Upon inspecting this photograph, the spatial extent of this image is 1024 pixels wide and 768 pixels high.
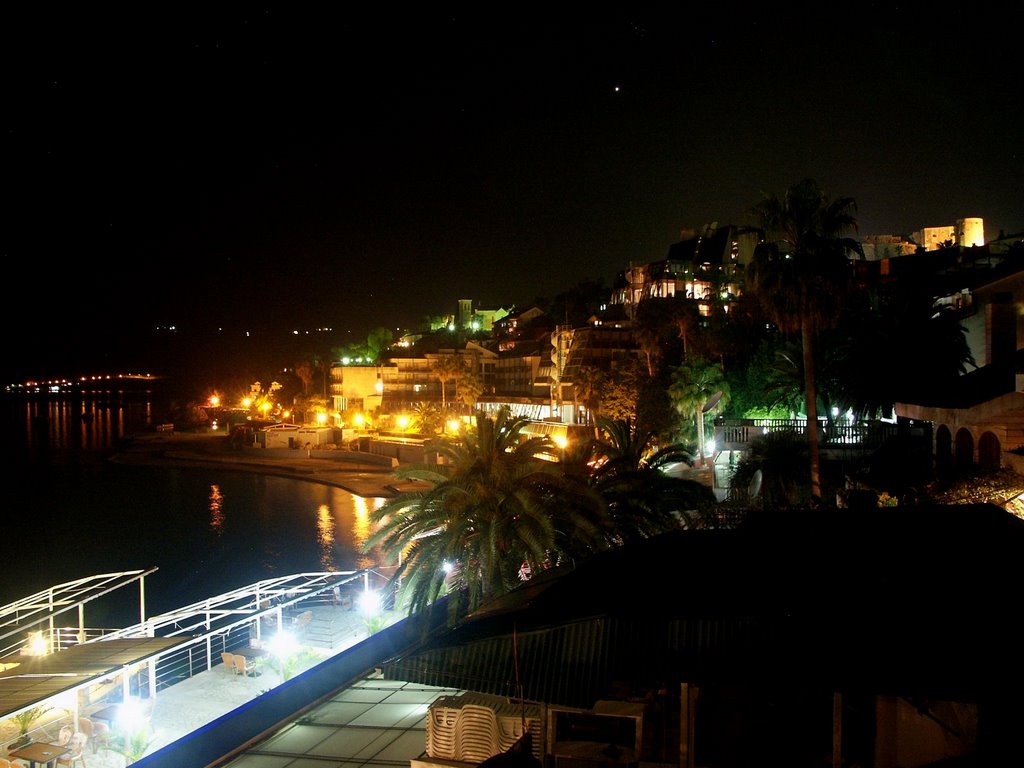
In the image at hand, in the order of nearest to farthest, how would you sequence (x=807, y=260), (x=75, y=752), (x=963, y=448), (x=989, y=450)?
(x=75, y=752), (x=989, y=450), (x=963, y=448), (x=807, y=260)

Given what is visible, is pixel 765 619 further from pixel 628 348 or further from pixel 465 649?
pixel 628 348

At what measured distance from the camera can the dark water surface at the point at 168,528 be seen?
33656 mm

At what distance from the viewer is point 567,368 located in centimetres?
6244

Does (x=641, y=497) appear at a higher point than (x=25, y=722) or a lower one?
higher

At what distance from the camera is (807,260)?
2117 centimetres

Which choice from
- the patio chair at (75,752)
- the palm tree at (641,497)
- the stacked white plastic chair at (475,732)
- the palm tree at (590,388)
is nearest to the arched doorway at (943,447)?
the palm tree at (641,497)

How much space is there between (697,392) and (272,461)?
45.4 metres

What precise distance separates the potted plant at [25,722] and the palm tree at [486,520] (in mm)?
6027

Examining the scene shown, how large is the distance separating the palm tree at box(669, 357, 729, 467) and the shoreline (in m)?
21.6

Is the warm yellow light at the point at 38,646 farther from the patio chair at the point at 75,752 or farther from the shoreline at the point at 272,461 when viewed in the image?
the shoreline at the point at 272,461

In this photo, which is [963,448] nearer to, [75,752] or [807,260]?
[807,260]

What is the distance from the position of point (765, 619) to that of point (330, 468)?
5918cm

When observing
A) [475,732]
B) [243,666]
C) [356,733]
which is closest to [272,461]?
[243,666]

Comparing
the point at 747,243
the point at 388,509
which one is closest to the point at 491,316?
the point at 747,243
